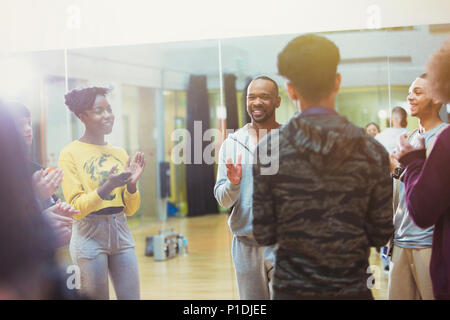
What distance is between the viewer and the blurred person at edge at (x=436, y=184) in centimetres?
192

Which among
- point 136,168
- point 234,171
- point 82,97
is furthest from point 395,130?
point 82,97

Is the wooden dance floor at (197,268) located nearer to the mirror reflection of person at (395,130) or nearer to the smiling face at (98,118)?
the smiling face at (98,118)

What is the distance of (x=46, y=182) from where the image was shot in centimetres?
280

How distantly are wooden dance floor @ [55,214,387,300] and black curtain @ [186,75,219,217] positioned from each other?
0.28 feet

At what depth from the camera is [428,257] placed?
95.6 inches

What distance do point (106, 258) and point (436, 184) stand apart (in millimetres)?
1940

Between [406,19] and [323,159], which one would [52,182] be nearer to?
[323,159]

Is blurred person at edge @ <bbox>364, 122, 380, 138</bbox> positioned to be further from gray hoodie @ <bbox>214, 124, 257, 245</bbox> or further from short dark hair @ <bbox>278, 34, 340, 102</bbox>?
short dark hair @ <bbox>278, 34, 340, 102</bbox>

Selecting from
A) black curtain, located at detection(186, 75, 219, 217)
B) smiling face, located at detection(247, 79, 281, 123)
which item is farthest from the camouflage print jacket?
black curtain, located at detection(186, 75, 219, 217)

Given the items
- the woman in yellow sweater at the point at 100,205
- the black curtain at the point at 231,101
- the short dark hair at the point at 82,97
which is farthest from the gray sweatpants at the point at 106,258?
the black curtain at the point at 231,101

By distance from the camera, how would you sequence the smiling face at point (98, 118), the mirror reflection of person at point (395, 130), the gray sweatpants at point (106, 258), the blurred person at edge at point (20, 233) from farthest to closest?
the smiling face at point (98, 118), the gray sweatpants at point (106, 258), the mirror reflection of person at point (395, 130), the blurred person at edge at point (20, 233)

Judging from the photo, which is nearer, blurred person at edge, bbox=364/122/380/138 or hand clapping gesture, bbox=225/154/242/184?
hand clapping gesture, bbox=225/154/242/184

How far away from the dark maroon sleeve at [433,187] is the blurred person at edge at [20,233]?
4.49 ft

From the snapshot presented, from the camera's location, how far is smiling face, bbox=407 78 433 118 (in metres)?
2.58
